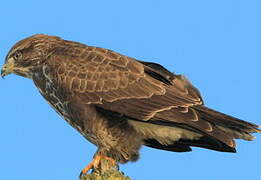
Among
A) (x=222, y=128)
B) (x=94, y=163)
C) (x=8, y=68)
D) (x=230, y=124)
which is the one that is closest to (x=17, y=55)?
(x=8, y=68)

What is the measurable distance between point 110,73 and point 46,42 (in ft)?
6.07

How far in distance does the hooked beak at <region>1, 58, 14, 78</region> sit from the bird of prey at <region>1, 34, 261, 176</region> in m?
1.03

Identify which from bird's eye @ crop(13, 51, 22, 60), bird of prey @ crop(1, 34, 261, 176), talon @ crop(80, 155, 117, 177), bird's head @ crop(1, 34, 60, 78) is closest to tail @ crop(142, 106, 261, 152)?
bird of prey @ crop(1, 34, 261, 176)

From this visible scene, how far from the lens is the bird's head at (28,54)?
35.0ft

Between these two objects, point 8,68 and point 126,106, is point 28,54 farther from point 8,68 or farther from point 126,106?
point 126,106

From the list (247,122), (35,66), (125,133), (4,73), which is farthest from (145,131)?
(4,73)

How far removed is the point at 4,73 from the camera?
1116 cm

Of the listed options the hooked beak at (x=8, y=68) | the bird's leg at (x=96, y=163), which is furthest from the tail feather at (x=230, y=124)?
the hooked beak at (x=8, y=68)

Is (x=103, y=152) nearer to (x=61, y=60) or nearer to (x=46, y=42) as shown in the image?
(x=61, y=60)

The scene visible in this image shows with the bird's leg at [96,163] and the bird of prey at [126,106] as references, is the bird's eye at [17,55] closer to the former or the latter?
the bird of prey at [126,106]

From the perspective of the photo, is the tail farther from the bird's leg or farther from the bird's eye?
the bird's eye

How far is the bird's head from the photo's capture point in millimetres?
10656

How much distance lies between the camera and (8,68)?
36.5ft

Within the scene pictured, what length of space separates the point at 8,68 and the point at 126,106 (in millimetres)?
2940
